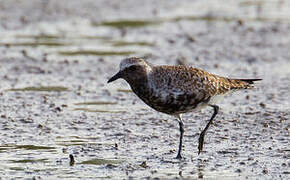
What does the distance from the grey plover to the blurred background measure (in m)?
0.64

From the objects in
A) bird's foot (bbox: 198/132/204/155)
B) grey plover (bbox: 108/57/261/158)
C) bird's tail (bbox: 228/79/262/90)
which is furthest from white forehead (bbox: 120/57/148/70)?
bird's tail (bbox: 228/79/262/90)

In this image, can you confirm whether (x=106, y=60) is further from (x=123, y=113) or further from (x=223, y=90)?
(x=223, y=90)

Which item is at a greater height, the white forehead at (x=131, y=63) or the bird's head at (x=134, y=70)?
the white forehead at (x=131, y=63)

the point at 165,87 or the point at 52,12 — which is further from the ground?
the point at 52,12

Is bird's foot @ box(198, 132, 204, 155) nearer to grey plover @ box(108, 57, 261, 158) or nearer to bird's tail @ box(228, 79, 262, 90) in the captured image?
grey plover @ box(108, 57, 261, 158)

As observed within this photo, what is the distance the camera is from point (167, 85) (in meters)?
9.09

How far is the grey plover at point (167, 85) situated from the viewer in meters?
9.06

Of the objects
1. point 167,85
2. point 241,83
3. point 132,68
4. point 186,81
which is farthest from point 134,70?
point 241,83

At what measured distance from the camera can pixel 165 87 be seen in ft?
29.8

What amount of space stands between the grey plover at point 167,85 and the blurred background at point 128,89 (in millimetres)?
641

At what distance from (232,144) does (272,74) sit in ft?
13.6

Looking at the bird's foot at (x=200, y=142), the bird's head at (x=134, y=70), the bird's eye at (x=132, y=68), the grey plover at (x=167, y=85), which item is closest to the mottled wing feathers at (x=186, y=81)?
the grey plover at (x=167, y=85)

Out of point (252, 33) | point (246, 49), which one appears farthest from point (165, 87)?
point (252, 33)

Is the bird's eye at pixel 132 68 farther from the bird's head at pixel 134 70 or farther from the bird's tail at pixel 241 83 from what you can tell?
the bird's tail at pixel 241 83
